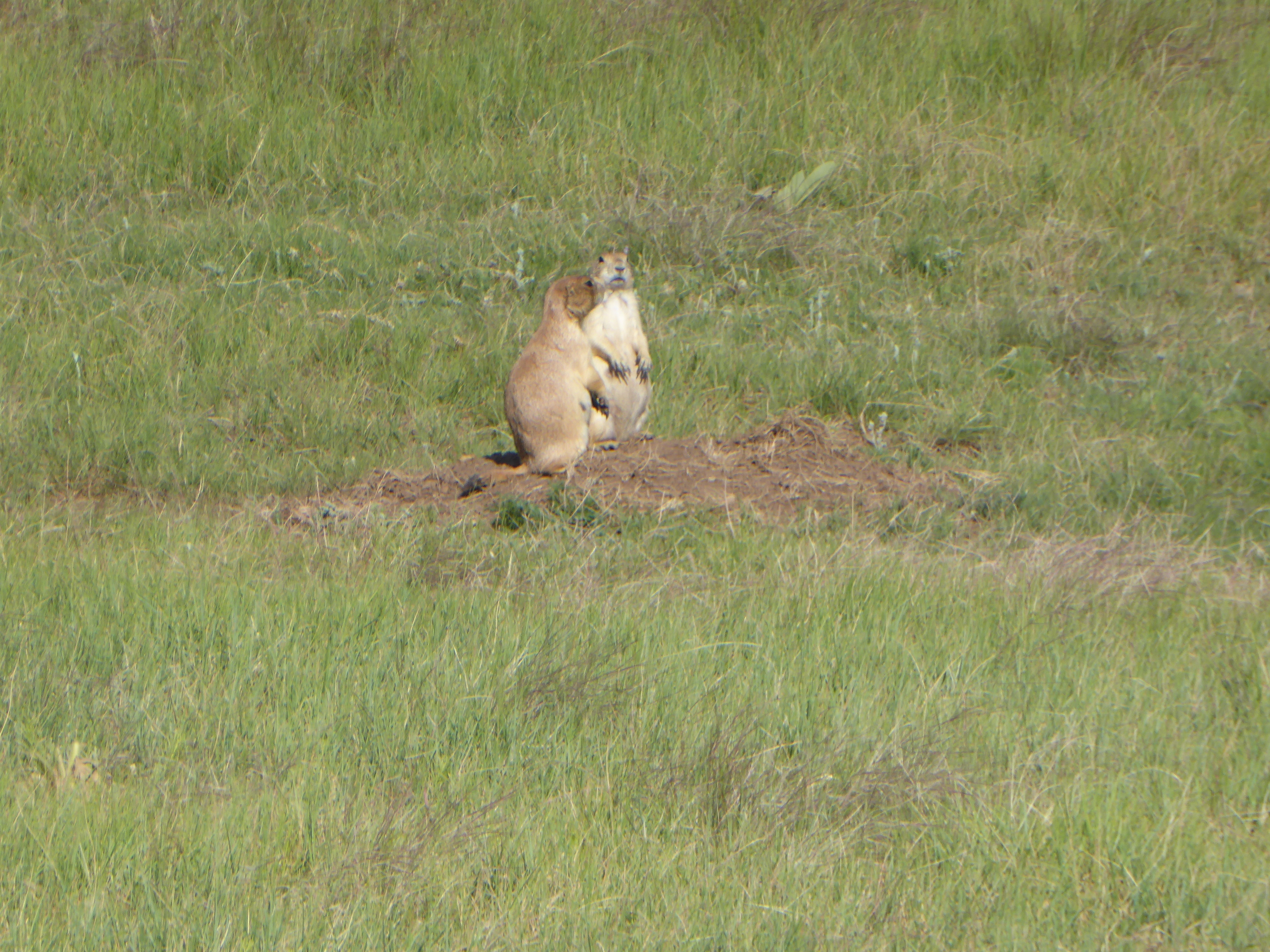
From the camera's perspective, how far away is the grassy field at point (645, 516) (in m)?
A: 2.95

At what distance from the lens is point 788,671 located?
3914 millimetres

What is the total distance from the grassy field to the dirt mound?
23 cm

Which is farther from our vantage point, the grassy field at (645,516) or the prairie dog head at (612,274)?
the prairie dog head at (612,274)

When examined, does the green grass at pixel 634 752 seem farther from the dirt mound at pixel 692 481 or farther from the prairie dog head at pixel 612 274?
the prairie dog head at pixel 612 274

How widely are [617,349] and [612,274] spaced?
370 mm

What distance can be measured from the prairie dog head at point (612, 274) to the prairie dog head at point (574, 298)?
0.14ft

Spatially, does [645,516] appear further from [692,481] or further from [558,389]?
[558,389]

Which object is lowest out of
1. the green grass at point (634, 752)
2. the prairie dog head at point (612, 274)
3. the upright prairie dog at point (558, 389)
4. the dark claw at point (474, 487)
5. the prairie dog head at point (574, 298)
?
the green grass at point (634, 752)

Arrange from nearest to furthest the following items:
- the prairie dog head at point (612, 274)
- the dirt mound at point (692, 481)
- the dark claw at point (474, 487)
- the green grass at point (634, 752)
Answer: the green grass at point (634, 752), the dirt mound at point (692, 481), the dark claw at point (474, 487), the prairie dog head at point (612, 274)

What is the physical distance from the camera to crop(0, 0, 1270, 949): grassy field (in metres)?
2.95

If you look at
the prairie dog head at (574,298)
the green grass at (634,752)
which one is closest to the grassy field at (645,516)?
the green grass at (634,752)

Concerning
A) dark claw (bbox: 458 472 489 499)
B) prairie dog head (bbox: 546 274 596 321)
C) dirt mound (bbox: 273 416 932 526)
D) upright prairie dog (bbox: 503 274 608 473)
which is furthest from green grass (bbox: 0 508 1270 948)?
prairie dog head (bbox: 546 274 596 321)

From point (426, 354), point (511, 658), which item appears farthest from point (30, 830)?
point (426, 354)

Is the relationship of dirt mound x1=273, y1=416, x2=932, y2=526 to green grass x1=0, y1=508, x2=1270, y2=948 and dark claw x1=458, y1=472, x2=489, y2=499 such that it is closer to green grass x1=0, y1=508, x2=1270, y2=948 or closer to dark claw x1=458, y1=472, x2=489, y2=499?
dark claw x1=458, y1=472, x2=489, y2=499
